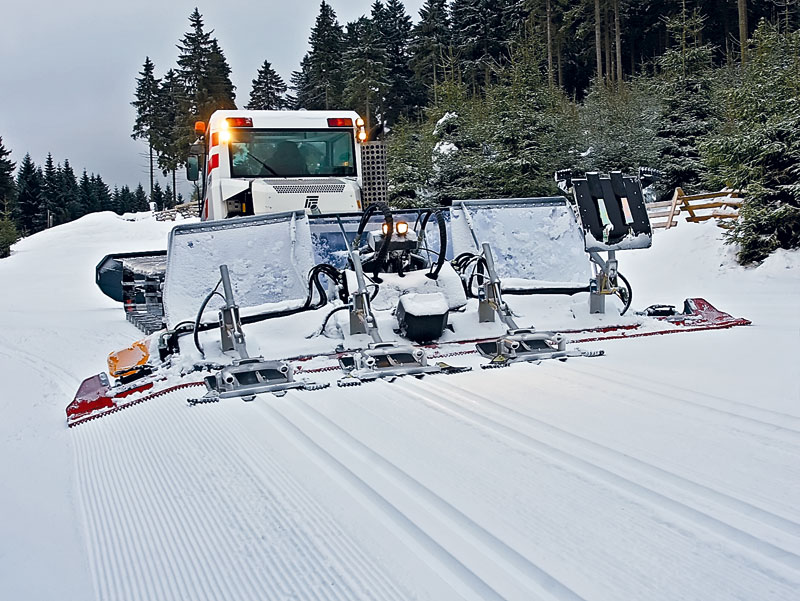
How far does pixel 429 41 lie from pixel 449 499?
150 ft

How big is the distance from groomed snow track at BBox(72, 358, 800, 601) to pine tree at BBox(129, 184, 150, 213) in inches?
3680

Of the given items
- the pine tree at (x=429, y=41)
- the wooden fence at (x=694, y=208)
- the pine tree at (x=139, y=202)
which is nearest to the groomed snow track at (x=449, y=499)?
the wooden fence at (x=694, y=208)

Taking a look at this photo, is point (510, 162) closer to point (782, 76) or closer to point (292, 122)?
point (782, 76)

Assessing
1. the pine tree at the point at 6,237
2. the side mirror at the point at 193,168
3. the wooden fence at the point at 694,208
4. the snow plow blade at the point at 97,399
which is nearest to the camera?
the snow plow blade at the point at 97,399

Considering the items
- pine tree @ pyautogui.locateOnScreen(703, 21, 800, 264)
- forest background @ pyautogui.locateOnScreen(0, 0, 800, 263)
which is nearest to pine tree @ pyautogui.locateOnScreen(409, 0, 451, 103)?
forest background @ pyautogui.locateOnScreen(0, 0, 800, 263)

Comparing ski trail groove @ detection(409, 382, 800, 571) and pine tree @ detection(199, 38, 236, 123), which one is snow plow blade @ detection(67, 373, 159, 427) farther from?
pine tree @ detection(199, 38, 236, 123)

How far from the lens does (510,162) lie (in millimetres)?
18625

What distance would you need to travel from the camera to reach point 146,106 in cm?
5847

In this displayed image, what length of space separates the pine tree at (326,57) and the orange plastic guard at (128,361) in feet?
150

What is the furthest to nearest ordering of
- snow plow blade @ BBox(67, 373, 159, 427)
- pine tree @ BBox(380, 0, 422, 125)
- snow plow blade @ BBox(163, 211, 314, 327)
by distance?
pine tree @ BBox(380, 0, 422, 125)
snow plow blade @ BBox(163, 211, 314, 327)
snow plow blade @ BBox(67, 373, 159, 427)

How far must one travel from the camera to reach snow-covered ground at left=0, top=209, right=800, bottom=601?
6.81 feet

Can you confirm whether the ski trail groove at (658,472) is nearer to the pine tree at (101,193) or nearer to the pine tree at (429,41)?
the pine tree at (429,41)

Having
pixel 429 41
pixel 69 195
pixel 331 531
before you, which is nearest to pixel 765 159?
pixel 331 531

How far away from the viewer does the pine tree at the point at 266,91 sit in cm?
5303
